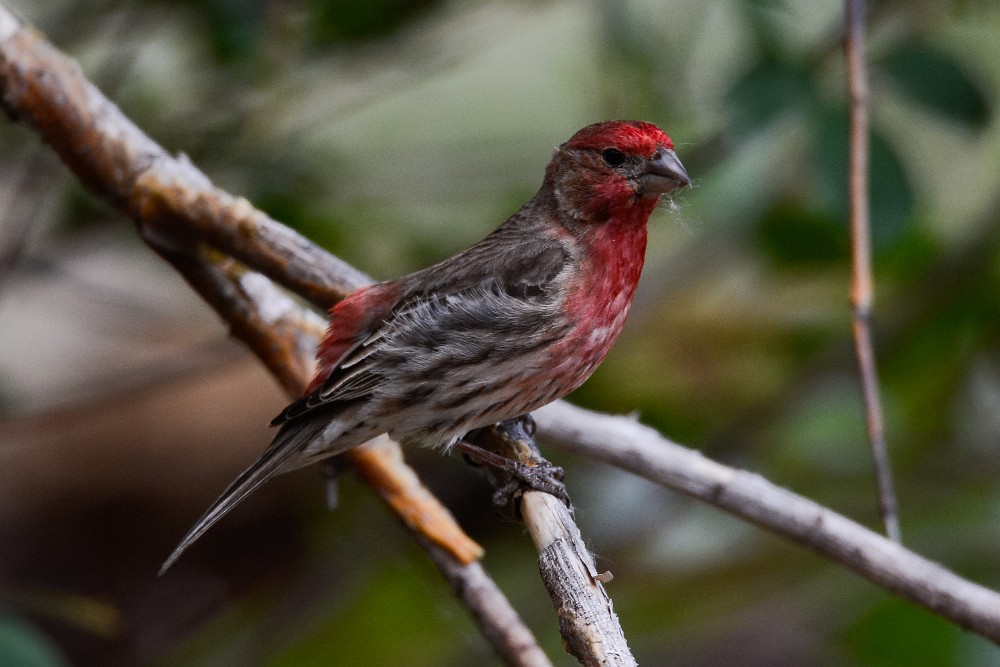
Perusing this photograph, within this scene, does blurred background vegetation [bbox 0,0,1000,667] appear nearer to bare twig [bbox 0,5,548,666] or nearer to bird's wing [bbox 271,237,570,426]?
bird's wing [bbox 271,237,570,426]

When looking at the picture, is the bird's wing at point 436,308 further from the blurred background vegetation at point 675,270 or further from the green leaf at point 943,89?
the green leaf at point 943,89

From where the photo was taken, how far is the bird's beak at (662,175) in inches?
116

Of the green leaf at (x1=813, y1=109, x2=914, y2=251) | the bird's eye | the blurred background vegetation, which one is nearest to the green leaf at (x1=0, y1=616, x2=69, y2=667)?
the blurred background vegetation

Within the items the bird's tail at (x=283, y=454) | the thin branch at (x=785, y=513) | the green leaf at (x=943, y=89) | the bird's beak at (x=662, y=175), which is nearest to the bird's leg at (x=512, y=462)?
the thin branch at (x=785, y=513)

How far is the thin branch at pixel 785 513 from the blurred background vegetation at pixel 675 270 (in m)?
0.56

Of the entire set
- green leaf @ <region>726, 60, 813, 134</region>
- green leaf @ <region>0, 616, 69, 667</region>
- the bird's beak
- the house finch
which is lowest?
green leaf @ <region>0, 616, 69, 667</region>

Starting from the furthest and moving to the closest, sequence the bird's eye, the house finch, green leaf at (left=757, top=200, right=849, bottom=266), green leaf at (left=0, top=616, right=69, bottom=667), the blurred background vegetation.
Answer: green leaf at (left=757, top=200, right=849, bottom=266) → the blurred background vegetation → the bird's eye → the house finch → green leaf at (left=0, top=616, right=69, bottom=667)

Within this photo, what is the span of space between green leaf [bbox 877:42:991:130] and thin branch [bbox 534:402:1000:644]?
4.42 ft

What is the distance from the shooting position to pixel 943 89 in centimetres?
342

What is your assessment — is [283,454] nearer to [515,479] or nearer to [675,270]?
[515,479]

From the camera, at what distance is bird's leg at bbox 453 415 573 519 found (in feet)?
8.57

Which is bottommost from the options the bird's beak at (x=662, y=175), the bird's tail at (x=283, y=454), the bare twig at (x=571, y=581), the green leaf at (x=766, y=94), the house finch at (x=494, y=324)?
the bare twig at (x=571, y=581)

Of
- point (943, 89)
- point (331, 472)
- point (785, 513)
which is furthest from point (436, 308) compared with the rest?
point (943, 89)

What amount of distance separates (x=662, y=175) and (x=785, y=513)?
0.87 metres
